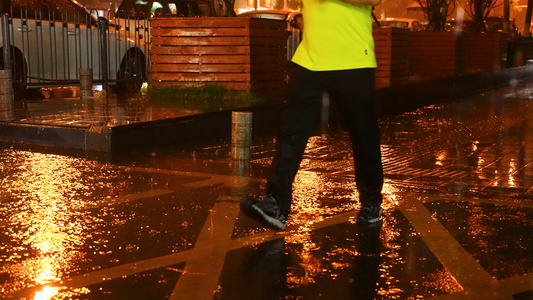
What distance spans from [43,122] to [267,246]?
4728 mm

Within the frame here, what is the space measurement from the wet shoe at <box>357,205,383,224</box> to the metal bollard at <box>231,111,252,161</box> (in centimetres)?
259

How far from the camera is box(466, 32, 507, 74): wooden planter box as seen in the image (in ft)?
82.1

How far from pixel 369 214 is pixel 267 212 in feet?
2.39

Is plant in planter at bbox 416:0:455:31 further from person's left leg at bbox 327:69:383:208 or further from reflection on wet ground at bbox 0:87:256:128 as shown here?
person's left leg at bbox 327:69:383:208

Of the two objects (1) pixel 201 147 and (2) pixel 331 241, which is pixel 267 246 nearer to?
(2) pixel 331 241

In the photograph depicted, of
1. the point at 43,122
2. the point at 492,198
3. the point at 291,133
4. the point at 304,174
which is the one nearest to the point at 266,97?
the point at 43,122

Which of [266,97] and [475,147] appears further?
[266,97]

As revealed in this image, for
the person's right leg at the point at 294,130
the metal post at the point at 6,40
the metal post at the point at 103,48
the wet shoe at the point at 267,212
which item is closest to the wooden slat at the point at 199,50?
the metal post at the point at 103,48

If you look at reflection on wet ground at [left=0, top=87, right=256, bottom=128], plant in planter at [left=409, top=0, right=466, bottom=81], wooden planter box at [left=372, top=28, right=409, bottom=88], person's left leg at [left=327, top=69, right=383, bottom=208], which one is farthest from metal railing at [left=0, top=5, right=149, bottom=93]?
Answer: plant in planter at [left=409, top=0, right=466, bottom=81]

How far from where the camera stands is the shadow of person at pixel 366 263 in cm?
379

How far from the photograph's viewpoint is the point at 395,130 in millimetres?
10891

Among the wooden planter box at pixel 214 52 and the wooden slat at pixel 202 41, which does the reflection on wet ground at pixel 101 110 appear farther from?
the wooden slat at pixel 202 41

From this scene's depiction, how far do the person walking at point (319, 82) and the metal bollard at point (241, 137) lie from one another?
8.92 ft

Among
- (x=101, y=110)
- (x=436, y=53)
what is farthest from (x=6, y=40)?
(x=436, y=53)
